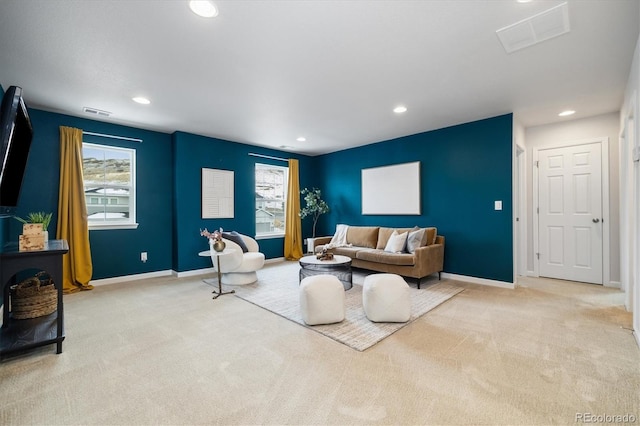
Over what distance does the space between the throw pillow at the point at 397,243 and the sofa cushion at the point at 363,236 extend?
2.01 ft

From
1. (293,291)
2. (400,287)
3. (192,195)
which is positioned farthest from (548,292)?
(192,195)

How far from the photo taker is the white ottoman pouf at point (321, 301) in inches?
104

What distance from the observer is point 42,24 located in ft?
6.64

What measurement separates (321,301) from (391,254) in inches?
71.5

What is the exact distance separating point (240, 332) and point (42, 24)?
2.72 metres

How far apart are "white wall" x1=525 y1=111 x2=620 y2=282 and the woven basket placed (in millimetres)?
6197

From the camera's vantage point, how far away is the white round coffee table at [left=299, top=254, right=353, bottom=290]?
3.61 m

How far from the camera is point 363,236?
17.3 feet

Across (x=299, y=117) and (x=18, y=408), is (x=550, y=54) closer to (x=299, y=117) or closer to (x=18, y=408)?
(x=299, y=117)

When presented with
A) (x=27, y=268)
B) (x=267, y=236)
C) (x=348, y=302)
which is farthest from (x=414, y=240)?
(x=27, y=268)

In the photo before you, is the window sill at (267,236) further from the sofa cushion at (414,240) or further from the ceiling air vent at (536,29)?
the ceiling air vent at (536,29)

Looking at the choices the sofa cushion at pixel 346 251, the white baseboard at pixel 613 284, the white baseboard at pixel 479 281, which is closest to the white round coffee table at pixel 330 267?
the sofa cushion at pixel 346 251

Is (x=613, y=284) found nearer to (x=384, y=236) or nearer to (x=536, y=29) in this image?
(x=384, y=236)

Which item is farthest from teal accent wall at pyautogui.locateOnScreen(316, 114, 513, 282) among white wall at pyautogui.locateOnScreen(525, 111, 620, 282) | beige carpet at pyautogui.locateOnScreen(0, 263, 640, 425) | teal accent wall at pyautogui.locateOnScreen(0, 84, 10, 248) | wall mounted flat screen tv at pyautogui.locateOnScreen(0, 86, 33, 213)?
teal accent wall at pyautogui.locateOnScreen(0, 84, 10, 248)
